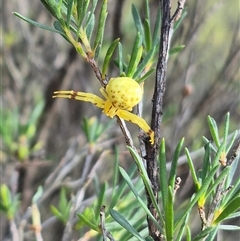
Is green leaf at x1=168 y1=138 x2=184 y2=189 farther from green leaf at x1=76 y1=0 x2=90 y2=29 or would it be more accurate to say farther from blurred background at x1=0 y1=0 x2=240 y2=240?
blurred background at x1=0 y1=0 x2=240 y2=240

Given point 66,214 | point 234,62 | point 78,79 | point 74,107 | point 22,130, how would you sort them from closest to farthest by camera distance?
point 66,214, point 22,130, point 234,62, point 78,79, point 74,107

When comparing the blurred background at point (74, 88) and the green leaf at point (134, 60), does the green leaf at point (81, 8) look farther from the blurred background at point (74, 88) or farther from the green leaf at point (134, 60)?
the blurred background at point (74, 88)

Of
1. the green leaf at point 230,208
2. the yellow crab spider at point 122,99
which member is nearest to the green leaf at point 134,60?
the yellow crab spider at point 122,99

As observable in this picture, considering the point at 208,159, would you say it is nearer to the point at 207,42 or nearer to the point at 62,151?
the point at 62,151

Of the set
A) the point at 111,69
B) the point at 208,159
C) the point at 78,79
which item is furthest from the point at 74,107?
the point at 208,159

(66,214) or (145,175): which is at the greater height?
(145,175)

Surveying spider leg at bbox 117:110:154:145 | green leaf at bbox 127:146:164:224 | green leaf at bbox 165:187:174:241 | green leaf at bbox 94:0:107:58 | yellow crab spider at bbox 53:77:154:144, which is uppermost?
green leaf at bbox 94:0:107:58

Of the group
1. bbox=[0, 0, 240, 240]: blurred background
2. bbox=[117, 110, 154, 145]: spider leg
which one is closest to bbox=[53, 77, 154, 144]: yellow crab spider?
bbox=[117, 110, 154, 145]: spider leg
